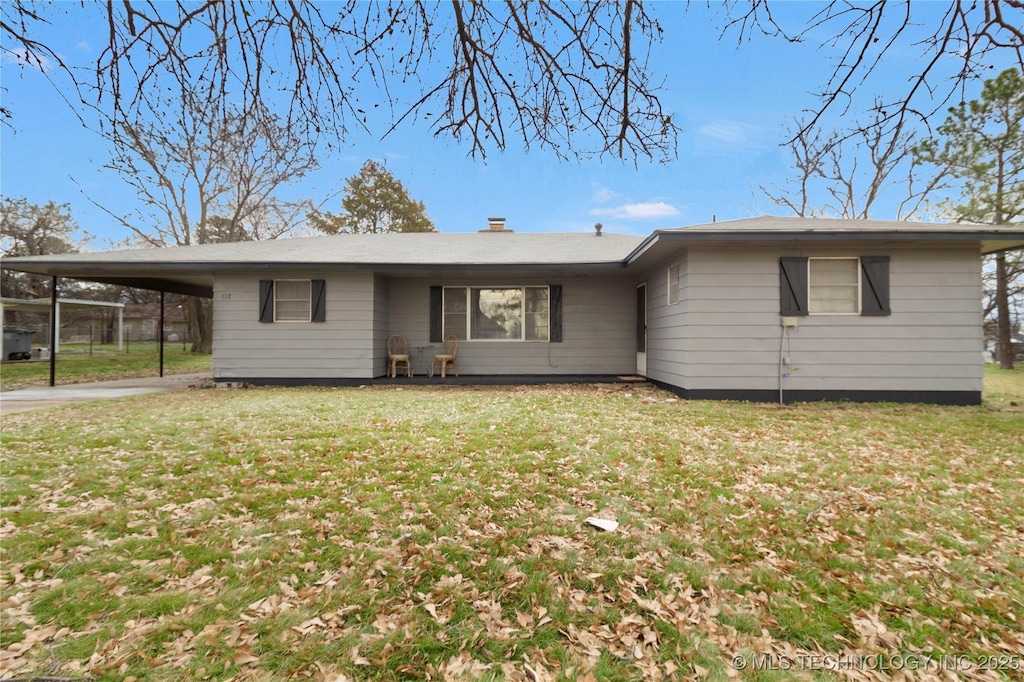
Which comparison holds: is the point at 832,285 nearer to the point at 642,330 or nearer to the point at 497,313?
the point at 642,330

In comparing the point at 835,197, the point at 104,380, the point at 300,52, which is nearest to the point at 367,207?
the point at 104,380

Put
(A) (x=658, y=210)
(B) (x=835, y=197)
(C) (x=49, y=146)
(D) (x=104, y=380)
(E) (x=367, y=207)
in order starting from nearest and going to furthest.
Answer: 1. (C) (x=49, y=146)
2. (D) (x=104, y=380)
3. (A) (x=658, y=210)
4. (B) (x=835, y=197)
5. (E) (x=367, y=207)

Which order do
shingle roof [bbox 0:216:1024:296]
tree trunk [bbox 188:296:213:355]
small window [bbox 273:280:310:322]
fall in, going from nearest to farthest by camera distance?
shingle roof [bbox 0:216:1024:296] < small window [bbox 273:280:310:322] < tree trunk [bbox 188:296:213:355]

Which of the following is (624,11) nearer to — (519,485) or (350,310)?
(519,485)

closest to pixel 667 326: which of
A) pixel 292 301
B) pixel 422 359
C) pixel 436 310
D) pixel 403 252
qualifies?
pixel 436 310

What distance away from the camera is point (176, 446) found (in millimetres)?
4379

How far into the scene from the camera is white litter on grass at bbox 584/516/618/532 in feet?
9.18

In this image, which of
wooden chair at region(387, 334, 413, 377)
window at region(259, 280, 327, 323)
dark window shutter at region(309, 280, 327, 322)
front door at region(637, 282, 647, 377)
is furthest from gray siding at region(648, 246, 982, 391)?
window at region(259, 280, 327, 323)

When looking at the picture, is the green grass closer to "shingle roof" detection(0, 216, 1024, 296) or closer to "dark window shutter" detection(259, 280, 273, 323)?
"shingle roof" detection(0, 216, 1024, 296)

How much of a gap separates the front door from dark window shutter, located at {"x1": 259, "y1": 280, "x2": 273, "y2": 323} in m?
7.52

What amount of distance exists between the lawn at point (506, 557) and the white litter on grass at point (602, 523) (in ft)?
0.14

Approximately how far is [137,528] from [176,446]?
6.23 feet

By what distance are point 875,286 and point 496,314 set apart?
21.8ft

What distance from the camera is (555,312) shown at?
9.91 meters
